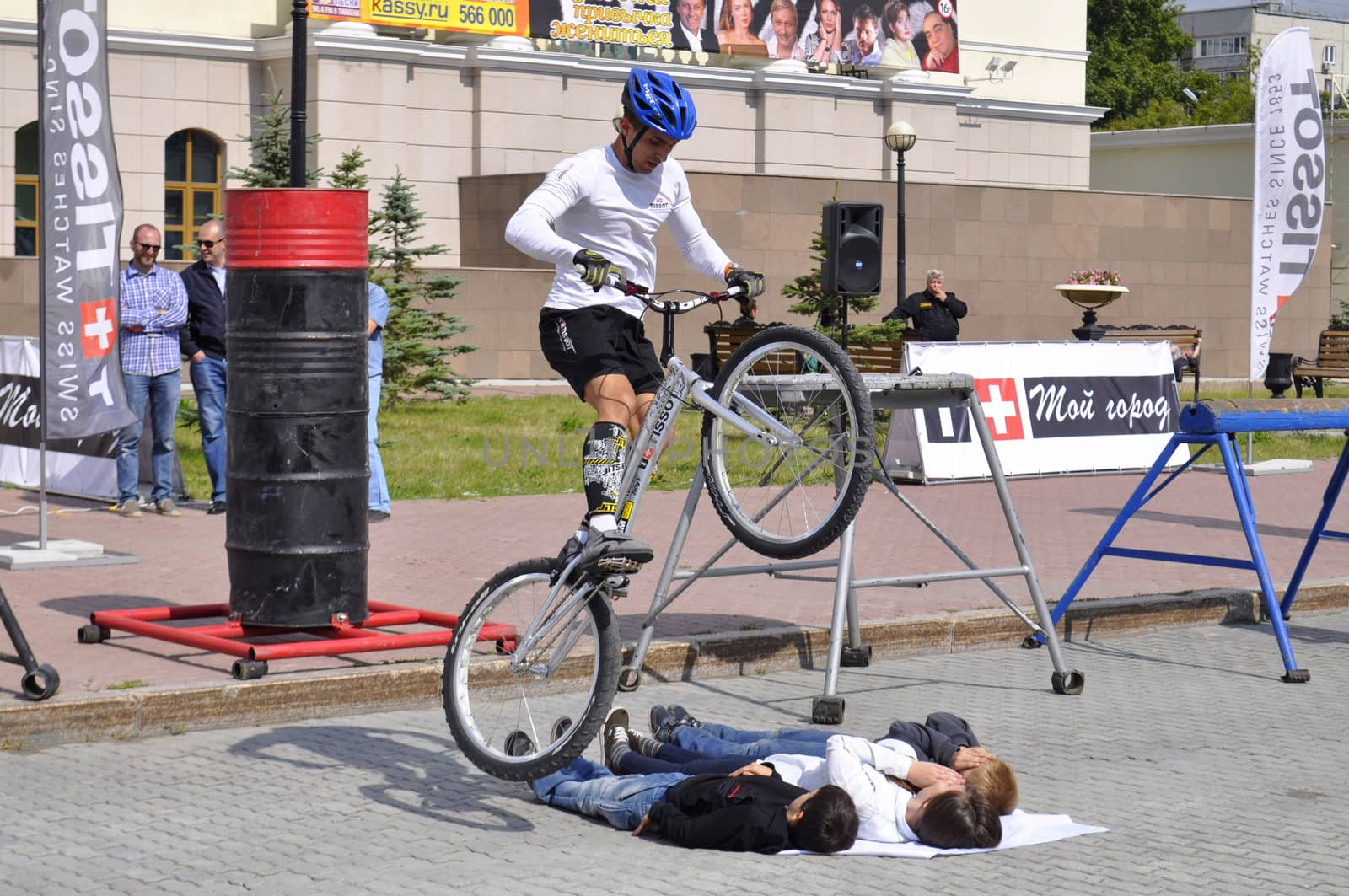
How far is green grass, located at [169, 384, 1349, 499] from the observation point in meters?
16.0

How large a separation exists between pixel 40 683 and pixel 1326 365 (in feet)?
90.9

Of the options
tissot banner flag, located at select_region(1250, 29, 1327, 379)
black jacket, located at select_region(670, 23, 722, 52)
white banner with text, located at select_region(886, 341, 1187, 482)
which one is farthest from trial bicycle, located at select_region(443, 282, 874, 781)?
black jacket, located at select_region(670, 23, 722, 52)

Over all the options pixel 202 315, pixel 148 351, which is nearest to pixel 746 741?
pixel 148 351

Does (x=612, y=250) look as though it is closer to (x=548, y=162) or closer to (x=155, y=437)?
(x=155, y=437)

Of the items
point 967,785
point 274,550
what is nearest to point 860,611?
point 274,550

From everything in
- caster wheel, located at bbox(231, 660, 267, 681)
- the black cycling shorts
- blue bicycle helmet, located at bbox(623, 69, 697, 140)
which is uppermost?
blue bicycle helmet, located at bbox(623, 69, 697, 140)

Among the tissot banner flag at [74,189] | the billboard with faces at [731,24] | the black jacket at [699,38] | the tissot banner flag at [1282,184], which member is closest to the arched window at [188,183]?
the billboard with faces at [731,24]

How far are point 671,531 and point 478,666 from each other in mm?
6906

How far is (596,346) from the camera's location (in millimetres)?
6734

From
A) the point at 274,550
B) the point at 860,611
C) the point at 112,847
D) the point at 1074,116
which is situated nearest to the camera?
the point at 112,847

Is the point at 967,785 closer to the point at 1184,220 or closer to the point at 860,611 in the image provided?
the point at 860,611

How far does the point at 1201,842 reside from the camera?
5.60m

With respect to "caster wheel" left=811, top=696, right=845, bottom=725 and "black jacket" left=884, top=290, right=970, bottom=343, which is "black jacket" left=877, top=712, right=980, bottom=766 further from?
"black jacket" left=884, top=290, right=970, bottom=343

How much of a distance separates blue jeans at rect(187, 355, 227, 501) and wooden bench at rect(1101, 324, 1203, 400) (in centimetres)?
1578
